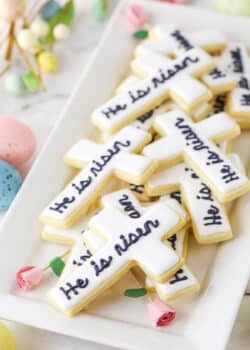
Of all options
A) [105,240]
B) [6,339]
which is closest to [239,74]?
[105,240]

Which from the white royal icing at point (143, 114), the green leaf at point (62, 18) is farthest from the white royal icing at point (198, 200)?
the green leaf at point (62, 18)

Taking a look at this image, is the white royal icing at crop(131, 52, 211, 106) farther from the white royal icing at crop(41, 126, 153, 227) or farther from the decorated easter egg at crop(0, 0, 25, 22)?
the decorated easter egg at crop(0, 0, 25, 22)

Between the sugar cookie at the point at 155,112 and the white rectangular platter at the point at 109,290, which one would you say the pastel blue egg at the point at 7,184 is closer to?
the white rectangular platter at the point at 109,290

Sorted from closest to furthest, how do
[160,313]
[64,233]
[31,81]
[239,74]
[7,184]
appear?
[160,313], [64,233], [7,184], [239,74], [31,81]

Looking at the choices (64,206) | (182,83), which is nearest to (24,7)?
(182,83)

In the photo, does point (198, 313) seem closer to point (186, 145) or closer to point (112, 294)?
point (112, 294)

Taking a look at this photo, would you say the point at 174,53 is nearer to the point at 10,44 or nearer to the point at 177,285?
the point at 10,44

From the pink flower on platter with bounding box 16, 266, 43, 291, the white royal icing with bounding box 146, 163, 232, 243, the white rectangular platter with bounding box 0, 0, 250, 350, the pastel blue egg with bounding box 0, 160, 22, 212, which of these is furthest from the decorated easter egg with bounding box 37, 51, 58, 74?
the pink flower on platter with bounding box 16, 266, 43, 291
